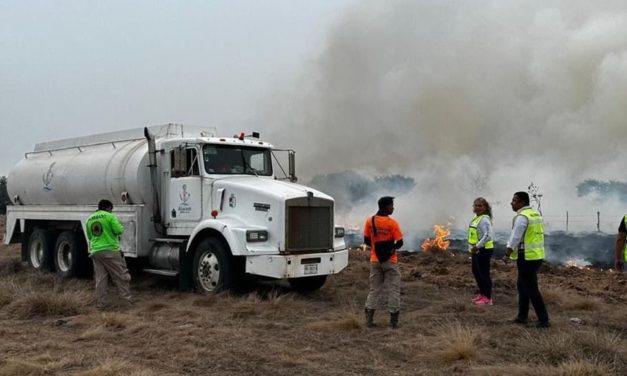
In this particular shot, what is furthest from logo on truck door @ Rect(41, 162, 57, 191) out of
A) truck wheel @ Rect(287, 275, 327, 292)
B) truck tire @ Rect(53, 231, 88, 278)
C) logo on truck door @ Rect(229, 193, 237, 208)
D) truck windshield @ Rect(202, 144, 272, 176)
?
truck wheel @ Rect(287, 275, 327, 292)

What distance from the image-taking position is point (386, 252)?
311 inches

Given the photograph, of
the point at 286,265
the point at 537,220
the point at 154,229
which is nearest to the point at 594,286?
the point at 537,220

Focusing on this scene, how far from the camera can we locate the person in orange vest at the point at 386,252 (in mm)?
7914

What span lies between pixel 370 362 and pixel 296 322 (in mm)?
2493

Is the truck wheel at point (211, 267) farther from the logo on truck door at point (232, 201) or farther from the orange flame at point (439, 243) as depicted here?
the orange flame at point (439, 243)

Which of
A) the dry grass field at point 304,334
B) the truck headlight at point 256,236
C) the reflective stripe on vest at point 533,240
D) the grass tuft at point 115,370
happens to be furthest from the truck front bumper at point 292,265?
the grass tuft at point 115,370

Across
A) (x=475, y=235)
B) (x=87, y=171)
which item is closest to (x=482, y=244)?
(x=475, y=235)

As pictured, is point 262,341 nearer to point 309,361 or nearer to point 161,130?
point 309,361

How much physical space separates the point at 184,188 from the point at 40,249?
568 cm

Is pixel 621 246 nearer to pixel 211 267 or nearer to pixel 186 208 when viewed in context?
pixel 211 267

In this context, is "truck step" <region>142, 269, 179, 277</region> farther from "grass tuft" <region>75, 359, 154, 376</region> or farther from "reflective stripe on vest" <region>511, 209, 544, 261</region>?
"reflective stripe on vest" <region>511, 209, 544, 261</region>

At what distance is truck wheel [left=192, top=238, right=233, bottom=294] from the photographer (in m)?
10.2

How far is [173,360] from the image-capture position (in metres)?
6.43

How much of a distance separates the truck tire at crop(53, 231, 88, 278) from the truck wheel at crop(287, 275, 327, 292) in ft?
17.0
